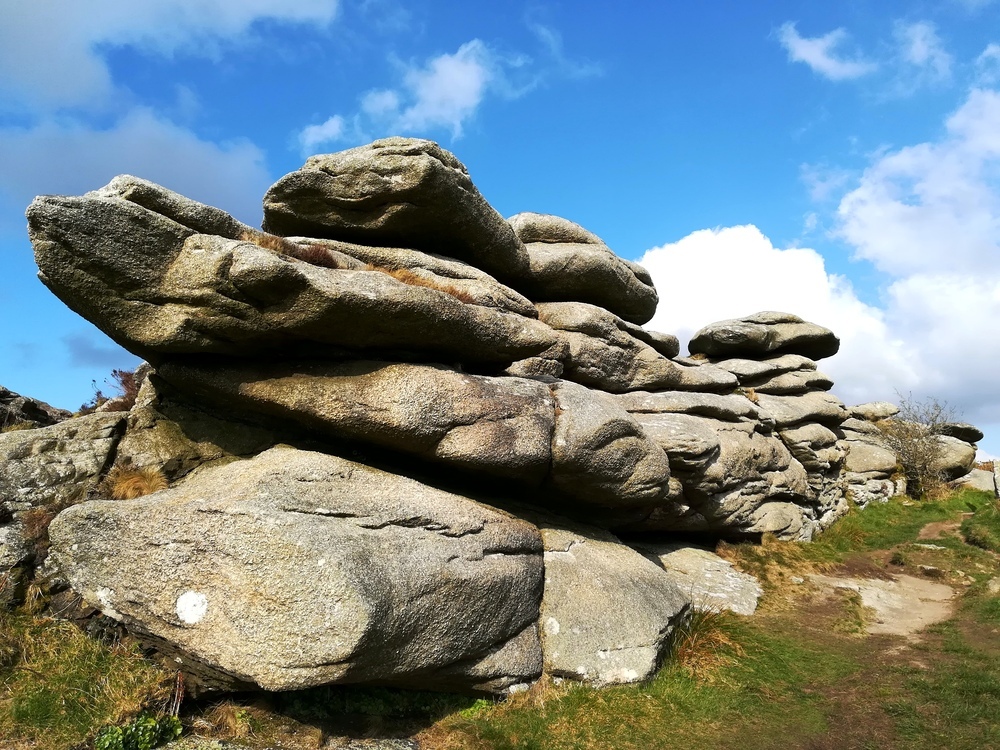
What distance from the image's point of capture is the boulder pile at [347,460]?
9.48 meters

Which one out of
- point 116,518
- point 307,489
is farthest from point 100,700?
point 307,489

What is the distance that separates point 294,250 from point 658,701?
11116 millimetres

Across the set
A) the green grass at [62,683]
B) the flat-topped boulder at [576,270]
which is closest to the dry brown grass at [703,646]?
the green grass at [62,683]

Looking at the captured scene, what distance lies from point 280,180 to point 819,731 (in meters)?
16.4

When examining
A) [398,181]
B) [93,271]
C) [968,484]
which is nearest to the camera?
[93,271]

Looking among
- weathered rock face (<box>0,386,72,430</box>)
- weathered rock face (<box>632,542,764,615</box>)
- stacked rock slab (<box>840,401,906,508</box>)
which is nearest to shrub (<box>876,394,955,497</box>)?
stacked rock slab (<box>840,401,906,508</box>)

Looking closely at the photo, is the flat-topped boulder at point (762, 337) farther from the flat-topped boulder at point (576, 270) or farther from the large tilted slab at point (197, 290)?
the large tilted slab at point (197, 290)

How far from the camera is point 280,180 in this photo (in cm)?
1623

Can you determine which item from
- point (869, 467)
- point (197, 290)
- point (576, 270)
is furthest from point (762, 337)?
point (197, 290)

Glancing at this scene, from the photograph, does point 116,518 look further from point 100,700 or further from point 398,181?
point 398,181

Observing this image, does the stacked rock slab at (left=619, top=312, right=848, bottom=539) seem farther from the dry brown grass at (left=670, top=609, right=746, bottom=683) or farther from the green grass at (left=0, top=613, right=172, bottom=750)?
the green grass at (left=0, top=613, right=172, bottom=750)

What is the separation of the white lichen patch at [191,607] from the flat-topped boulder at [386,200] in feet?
33.7

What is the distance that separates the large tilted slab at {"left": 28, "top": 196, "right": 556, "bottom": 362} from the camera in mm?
10711

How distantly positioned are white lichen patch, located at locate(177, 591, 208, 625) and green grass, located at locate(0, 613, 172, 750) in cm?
154
